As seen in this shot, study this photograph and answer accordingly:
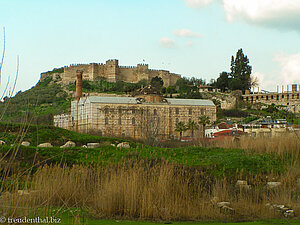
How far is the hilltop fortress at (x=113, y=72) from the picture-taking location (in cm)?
8025

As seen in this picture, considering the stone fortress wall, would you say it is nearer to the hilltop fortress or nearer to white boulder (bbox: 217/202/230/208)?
the hilltop fortress

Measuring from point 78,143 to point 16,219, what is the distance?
47.9ft

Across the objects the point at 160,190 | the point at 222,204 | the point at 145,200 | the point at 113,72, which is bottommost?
the point at 222,204

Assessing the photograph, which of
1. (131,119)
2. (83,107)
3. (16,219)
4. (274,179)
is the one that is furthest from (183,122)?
(16,219)

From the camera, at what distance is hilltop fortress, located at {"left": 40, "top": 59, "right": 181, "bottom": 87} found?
80250 mm

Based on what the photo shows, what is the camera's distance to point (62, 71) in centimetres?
8706

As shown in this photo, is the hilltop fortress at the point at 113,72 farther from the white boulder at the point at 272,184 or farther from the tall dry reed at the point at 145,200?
the tall dry reed at the point at 145,200

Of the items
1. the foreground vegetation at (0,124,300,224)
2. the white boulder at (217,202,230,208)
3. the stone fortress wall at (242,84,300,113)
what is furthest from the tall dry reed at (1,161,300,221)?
the stone fortress wall at (242,84,300,113)

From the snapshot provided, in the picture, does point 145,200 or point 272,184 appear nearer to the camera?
point 145,200

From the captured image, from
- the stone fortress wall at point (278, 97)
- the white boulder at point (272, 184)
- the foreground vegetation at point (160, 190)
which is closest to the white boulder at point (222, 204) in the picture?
the foreground vegetation at point (160, 190)

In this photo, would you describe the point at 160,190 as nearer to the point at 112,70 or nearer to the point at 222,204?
the point at 222,204

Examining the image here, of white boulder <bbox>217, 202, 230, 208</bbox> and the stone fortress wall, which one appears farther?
the stone fortress wall

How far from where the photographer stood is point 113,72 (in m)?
80.7

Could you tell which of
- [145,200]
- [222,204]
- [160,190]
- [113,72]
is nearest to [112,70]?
[113,72]
